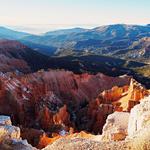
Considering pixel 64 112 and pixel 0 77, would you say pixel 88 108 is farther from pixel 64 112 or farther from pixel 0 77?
pixel 0 77

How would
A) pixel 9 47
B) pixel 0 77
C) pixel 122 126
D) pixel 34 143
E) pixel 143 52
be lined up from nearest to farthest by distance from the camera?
1. pixel 122 126
2. pixel 34 143
3. pixel 0 77
4. pixel 9 47
5. pixel 143 52

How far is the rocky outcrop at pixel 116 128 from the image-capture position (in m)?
18.4

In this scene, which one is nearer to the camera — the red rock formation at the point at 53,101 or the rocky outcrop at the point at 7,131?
the rocky outcrop at the point at 7,131

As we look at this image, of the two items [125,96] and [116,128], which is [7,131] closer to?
[116,128]

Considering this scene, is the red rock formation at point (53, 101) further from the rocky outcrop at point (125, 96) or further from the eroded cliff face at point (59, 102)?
the rocky outcrop at point (125, 96)

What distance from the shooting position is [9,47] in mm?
94750

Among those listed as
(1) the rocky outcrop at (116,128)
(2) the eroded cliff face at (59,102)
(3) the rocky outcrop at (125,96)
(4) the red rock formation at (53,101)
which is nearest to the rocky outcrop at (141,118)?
(1) the rocky outcrop at (116,128)

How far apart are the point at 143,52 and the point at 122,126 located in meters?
166

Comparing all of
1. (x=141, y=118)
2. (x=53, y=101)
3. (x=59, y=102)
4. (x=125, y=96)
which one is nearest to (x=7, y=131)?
(x=141, y=118)

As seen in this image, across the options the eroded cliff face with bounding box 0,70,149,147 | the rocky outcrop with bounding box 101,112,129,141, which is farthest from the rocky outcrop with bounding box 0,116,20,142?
the eroded cliff face with bounding box 0,70,149,147

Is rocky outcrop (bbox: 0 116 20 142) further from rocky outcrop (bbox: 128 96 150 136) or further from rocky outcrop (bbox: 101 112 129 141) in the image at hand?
rocky outcrop (bbox: 128 96 150 136)

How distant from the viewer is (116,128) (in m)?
20.0

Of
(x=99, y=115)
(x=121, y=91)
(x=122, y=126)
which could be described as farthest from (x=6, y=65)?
(x=122, y=126)

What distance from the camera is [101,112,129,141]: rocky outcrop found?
1841 cm
